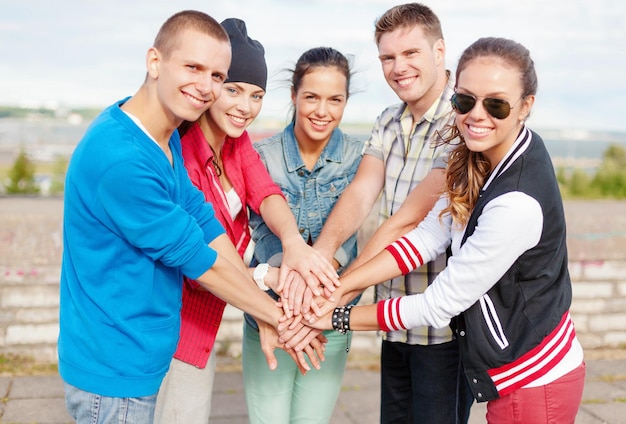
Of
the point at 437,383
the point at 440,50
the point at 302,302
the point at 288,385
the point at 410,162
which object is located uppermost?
the point at 440,50

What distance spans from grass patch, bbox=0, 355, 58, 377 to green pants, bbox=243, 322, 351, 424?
7.92 feet

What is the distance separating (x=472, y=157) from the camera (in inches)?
94.3

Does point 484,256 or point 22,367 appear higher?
point 484,256

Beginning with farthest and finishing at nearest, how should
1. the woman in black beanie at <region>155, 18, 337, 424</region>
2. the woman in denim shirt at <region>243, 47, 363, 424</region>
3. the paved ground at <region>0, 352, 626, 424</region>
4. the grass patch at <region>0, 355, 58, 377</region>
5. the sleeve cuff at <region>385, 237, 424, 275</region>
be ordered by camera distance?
the grass patch at <region>0, 355, 58, 377</region>
the paved ground at <region>0, 352, 626, 424</region>
the woman in denim shirt at <region>243, 47, 363, 424</region>
the sleeve cuff at <region>385, 237, 424, 275</region>
the woman in black beanie at <region>155, 18, 337, 424</region>

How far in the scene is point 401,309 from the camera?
2.50 m

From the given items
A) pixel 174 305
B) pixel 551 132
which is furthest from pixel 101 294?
pixel 551 132

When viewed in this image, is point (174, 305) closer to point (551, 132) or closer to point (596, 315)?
point (596, 315)

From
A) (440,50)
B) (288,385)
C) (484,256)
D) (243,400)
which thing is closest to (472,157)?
(484,256)

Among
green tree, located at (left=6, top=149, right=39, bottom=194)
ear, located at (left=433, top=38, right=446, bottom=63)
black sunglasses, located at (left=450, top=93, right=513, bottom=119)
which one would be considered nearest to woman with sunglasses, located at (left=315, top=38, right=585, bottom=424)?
black sunglasses, located at (left=450, top=93, right=513, bottom=119)

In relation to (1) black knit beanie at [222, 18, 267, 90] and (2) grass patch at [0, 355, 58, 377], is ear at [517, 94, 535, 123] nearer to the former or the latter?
(1) black knit beanie at [222, 18, 267, 90]

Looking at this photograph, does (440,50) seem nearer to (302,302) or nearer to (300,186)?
(300,186)

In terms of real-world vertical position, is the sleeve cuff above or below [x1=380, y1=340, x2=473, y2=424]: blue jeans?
above

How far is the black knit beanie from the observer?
2688mm

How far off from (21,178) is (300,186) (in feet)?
22.5
